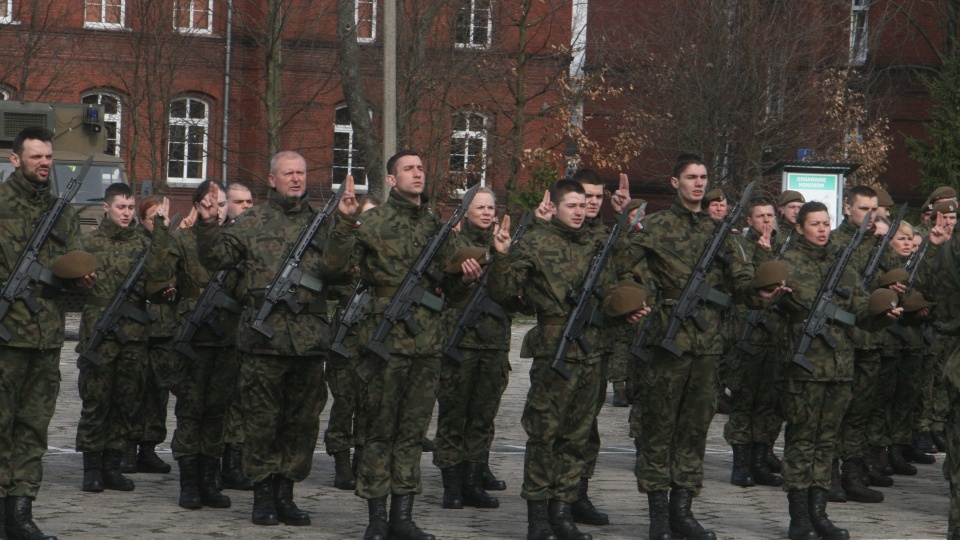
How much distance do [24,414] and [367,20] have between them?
76.2 feet

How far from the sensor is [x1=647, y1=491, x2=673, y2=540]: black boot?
8750 millimetres

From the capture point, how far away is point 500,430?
46.7ft

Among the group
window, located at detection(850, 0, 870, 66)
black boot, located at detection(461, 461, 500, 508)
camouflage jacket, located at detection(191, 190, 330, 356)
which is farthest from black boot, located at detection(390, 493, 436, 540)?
window, located at detection(850, 0, 870, 66)

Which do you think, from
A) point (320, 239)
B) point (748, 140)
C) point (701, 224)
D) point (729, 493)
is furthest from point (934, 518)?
point (748, 140)

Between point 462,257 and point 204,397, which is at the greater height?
point 462,257

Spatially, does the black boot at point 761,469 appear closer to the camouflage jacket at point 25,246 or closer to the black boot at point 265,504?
the black boot at point 265,504

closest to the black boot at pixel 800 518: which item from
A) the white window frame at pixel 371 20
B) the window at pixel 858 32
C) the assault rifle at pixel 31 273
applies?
the assault rifle at pixel 31 273

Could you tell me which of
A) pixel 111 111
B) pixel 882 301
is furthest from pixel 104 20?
pixel 882 301

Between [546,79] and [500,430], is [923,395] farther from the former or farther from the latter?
[546,79]

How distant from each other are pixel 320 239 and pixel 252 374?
92cm

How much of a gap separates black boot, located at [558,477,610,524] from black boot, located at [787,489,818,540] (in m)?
1.17

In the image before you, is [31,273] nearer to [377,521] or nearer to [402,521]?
[377,521]

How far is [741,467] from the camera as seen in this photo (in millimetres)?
11312

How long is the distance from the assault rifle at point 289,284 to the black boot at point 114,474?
79.7 inches
